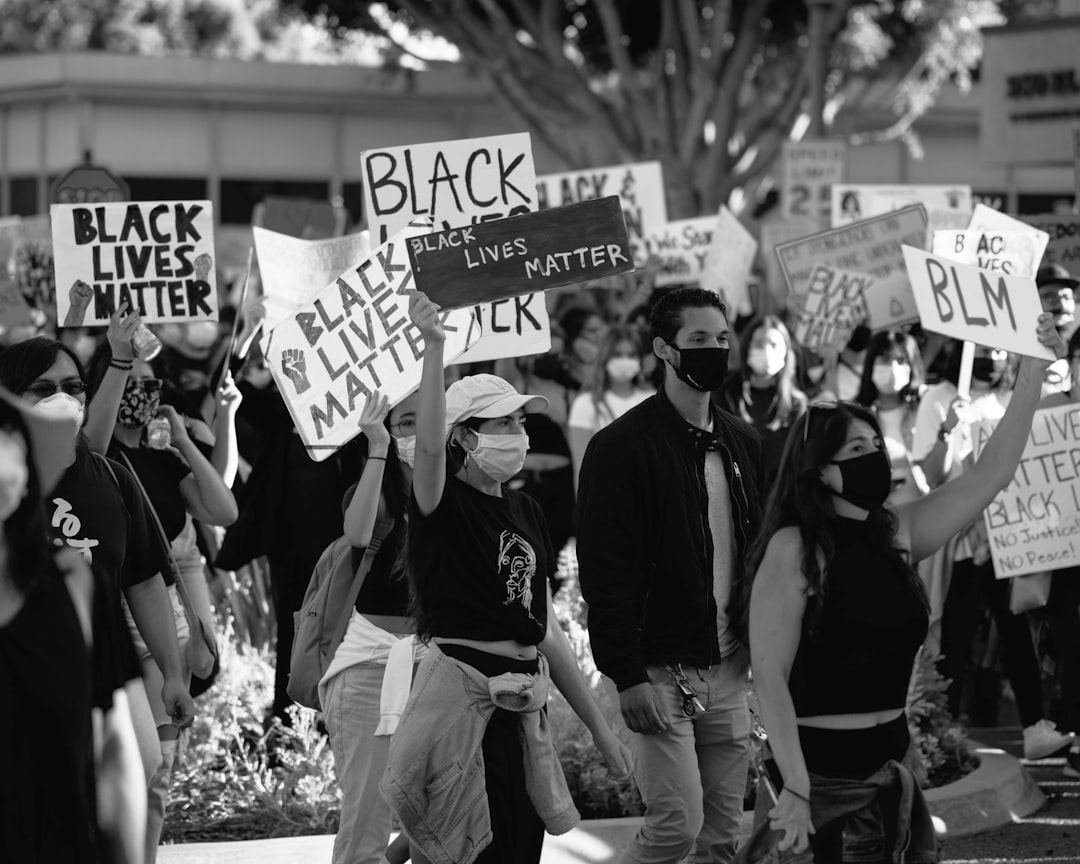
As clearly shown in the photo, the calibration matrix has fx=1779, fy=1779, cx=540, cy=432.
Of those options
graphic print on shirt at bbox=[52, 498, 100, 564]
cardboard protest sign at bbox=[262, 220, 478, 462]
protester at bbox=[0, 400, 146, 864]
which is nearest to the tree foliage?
cardboard protest sign at bbox=[262, 220, 478, 462]

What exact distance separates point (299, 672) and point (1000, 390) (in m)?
4.48

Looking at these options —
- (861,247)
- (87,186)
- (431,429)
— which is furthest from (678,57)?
(431,429)

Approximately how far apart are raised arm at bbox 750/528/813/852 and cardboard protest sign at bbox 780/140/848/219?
13220 millimetres

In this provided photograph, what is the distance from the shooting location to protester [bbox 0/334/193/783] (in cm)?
465

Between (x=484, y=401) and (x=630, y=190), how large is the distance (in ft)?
28.4

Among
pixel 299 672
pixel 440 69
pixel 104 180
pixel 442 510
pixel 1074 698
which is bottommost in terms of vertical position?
pixel 1074 698

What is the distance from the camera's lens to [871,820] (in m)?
4.22

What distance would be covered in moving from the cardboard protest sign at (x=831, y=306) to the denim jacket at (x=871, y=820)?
6.36 metres

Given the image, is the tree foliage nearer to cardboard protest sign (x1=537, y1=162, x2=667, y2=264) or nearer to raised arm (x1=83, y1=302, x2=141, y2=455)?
cardboard protest sign (x1=537, y1=162, x2=667, y2=264)

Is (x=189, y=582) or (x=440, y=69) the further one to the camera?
(x=440, y=69)

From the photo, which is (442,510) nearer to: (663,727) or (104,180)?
(663,727)

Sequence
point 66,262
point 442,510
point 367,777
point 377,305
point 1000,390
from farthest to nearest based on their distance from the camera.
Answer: point 1000,390 → point 66,262 → point 377,305 → point 367,777 → point 442,510

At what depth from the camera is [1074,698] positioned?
759cm

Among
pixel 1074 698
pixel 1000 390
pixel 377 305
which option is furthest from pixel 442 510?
pixel 1000 390
